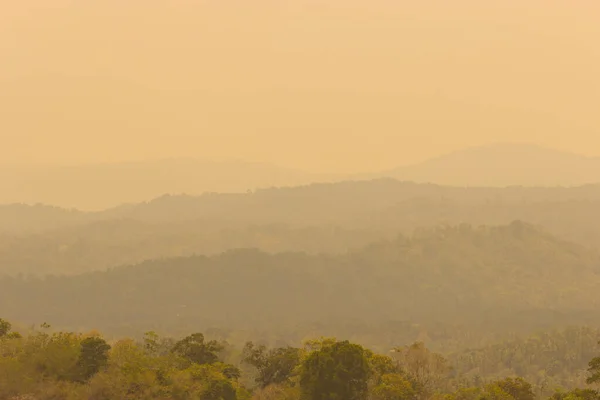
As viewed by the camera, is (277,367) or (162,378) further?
(277,367)

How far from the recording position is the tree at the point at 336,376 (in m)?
64.1

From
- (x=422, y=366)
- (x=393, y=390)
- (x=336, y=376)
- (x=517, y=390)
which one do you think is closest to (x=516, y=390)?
(x=517, y=390)

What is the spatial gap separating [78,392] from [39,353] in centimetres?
971

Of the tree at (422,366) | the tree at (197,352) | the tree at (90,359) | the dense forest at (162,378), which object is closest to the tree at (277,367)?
the tree at (197,352)

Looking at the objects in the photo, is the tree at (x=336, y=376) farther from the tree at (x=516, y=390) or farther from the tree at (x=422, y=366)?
the tree at (x=422, y=366)

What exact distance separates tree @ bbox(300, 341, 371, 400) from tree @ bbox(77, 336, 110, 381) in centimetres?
2279

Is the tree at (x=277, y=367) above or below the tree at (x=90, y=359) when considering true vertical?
below

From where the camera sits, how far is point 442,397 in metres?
70.8

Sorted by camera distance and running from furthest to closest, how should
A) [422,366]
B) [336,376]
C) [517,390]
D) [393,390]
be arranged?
[422,366]
[517,390]
[393,390]
[336,376]

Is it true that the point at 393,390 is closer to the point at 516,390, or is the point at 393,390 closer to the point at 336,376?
the point at 336,376

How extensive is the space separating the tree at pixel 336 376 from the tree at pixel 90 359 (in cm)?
2279

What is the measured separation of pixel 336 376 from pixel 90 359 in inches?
1081

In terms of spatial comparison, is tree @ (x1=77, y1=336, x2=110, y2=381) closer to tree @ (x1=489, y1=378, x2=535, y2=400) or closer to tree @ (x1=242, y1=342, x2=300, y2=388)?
tree @ (x1=242, y1=342, x2=300, y2=388)

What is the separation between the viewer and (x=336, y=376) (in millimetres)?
63812
